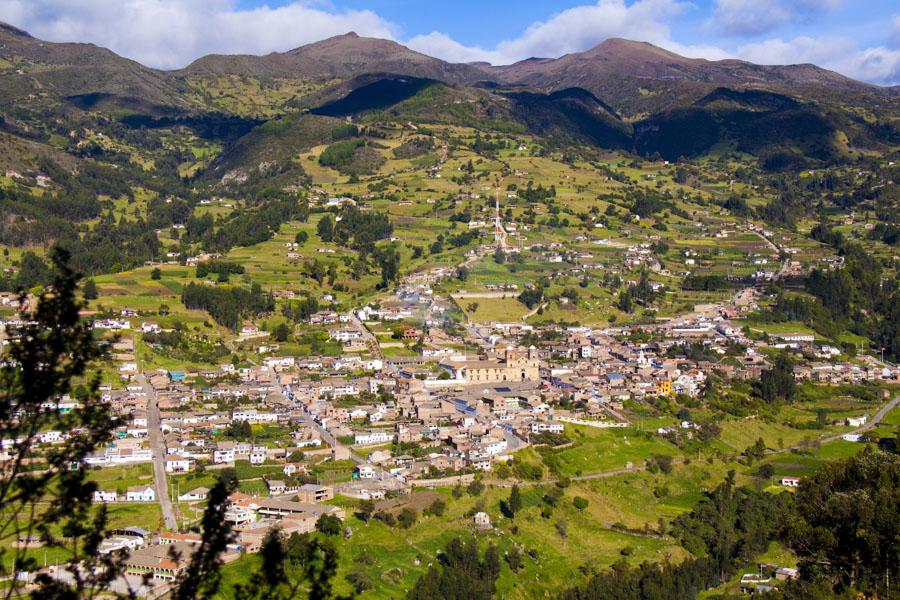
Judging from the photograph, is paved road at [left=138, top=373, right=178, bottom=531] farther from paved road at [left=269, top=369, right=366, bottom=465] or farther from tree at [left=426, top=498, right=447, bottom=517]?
tree at [left=426, top=498, right=447, bottom=517]

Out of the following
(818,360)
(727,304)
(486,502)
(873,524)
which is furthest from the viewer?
(727,304)

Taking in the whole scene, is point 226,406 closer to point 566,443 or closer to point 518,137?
point 566,443

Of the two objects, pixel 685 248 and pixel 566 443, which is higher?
pixel 685 248

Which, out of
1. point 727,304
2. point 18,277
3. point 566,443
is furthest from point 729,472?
point 18,277

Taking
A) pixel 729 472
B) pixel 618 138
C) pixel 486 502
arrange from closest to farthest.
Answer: pixel 486 502 → pixel 729 472 → pixel 618 138

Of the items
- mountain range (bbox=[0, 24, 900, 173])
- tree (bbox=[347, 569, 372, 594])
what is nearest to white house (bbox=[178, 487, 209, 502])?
tree (bbox=[347, 569, 372, 594])

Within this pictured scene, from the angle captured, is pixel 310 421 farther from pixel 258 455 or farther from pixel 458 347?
pixel 458 347

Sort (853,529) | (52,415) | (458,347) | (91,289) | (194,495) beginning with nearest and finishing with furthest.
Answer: (52,415) → (853,529) → (194,495) → (458,347) → (91,289)

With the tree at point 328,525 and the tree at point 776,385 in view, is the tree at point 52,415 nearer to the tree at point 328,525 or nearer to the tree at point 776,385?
the tree at point 328,525

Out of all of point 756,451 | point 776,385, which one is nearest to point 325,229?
point 776,385

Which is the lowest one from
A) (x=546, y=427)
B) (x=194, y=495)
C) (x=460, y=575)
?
(x=460, y=575)
